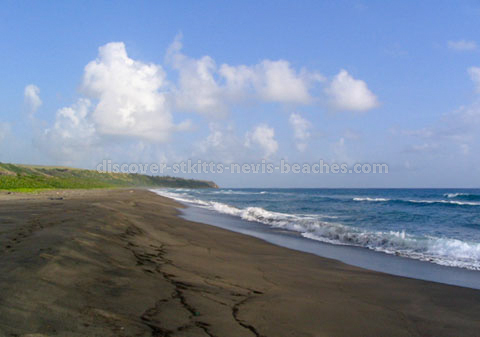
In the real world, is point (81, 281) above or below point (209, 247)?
above

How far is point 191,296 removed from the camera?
17.0ft

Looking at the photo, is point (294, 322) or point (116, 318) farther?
point (294, 322)

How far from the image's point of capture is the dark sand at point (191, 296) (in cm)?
391

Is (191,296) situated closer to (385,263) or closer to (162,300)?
(162,300)

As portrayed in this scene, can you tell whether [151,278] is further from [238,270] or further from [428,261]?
[428,261]

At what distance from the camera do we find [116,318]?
3918mm

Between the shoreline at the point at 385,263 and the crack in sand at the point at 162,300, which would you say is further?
the shoreline at the point at 385,263

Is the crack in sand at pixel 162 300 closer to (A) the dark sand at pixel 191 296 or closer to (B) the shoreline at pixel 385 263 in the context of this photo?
(A) the dark sand at pixel 191 296

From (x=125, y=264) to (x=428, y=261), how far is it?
9.33 m

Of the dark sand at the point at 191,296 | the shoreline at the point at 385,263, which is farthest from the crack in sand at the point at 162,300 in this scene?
the shoreline at the point at 385,263

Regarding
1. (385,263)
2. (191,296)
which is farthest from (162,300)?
(385,263)

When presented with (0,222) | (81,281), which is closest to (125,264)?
(81,281)

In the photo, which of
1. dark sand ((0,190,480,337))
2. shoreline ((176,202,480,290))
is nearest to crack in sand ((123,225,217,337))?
dark sand ((0,190,480,337))

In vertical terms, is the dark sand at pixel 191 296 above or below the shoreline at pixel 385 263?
above
